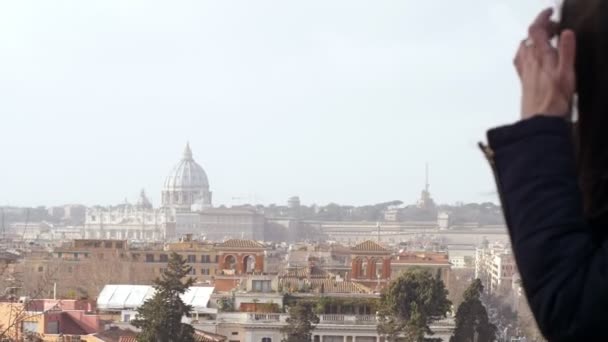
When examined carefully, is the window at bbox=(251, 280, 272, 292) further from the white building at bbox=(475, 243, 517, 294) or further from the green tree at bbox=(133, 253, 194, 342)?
the white building at bbox=(475, 243, 517, 294)

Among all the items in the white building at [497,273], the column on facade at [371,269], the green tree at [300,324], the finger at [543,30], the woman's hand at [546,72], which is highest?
the white building at [497,273]

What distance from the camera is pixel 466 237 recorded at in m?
103

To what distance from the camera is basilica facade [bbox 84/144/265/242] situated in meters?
102

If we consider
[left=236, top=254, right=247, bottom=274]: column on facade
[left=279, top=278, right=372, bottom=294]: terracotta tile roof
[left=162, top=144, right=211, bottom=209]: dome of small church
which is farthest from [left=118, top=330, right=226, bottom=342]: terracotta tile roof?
[left=162, top=144, right=211, bottom=209]: dome of small church

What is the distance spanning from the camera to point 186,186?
113875mm

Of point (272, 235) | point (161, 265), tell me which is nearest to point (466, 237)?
point (272, 235)

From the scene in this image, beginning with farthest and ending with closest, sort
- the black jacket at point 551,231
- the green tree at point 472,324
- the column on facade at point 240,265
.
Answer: the column on facade at point 240,265
the green tree at point 472,324
the black jacket at point 551,231

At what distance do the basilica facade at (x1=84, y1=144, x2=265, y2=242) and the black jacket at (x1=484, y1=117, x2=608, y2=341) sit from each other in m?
93.2

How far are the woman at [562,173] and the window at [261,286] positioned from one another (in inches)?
932

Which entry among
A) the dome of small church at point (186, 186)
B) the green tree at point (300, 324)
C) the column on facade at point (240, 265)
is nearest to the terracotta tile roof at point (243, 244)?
the column on facade at point (240, 265)

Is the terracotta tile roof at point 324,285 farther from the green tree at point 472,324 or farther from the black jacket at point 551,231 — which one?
the black jacket at point 551,231

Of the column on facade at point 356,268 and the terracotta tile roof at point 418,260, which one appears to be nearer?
the column on facade at point 356,268

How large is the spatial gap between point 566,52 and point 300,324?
67.9 ft

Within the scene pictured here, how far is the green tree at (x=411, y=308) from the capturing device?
71.1 ft
